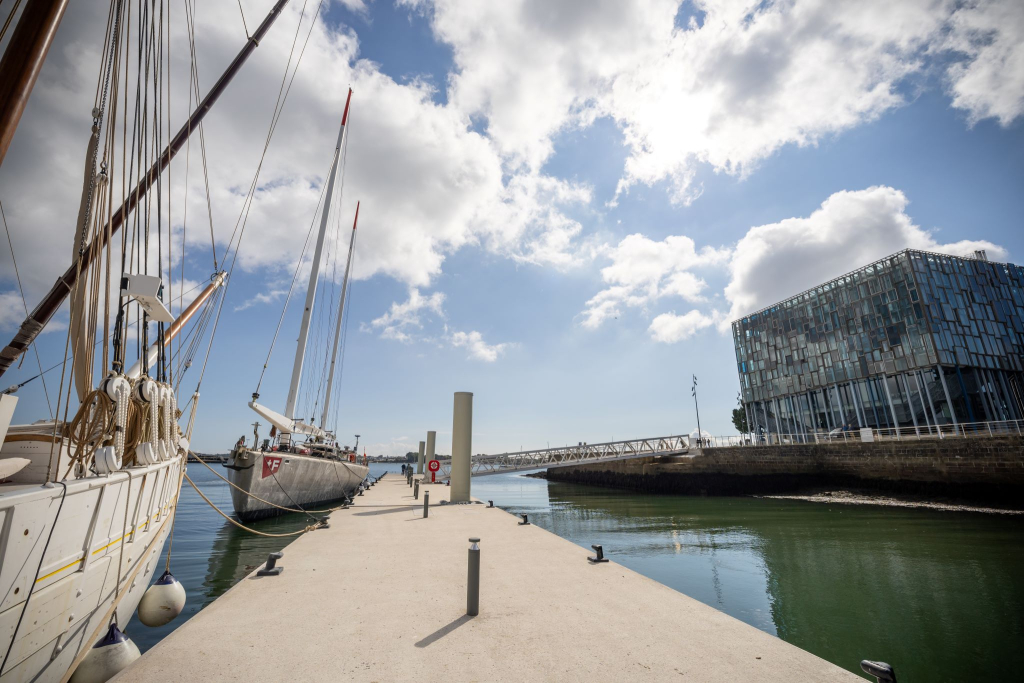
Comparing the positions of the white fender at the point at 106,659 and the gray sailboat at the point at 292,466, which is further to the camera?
the gray sailboat at the point at 292,466

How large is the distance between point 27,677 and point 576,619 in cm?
527

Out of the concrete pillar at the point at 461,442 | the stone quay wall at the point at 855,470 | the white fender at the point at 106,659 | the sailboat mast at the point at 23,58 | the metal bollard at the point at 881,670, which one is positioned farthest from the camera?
the stone quay wall at the point at 855,470

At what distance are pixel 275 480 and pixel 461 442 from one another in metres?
9.10

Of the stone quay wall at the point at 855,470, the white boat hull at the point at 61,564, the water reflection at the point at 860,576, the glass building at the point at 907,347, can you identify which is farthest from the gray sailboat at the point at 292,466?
the glass building at the point at 907,347

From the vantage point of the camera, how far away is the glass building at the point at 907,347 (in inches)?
1619

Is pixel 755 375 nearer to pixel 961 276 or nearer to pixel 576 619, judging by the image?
pixel 961 276

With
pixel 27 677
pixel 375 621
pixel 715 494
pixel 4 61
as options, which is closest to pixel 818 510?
pixel 715 494

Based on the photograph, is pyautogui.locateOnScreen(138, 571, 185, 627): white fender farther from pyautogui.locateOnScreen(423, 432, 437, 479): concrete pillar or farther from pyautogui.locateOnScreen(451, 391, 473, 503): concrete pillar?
pyautogui.locateOnScreen(423, 432, 437, 479): concrete pillar

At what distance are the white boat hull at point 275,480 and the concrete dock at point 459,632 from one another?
11.9m

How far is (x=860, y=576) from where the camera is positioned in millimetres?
10906

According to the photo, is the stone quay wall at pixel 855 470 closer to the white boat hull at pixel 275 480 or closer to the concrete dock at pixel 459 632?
the concrete dock at pixel 459 632

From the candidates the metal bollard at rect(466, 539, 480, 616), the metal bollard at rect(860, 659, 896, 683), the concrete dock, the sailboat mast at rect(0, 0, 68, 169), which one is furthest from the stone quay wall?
the sailboat mast at rect(0, 0, 68, 169)

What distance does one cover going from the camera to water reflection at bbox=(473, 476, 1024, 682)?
694 cm

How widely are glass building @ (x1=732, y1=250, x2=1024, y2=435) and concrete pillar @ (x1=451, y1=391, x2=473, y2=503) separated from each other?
1789 inches
